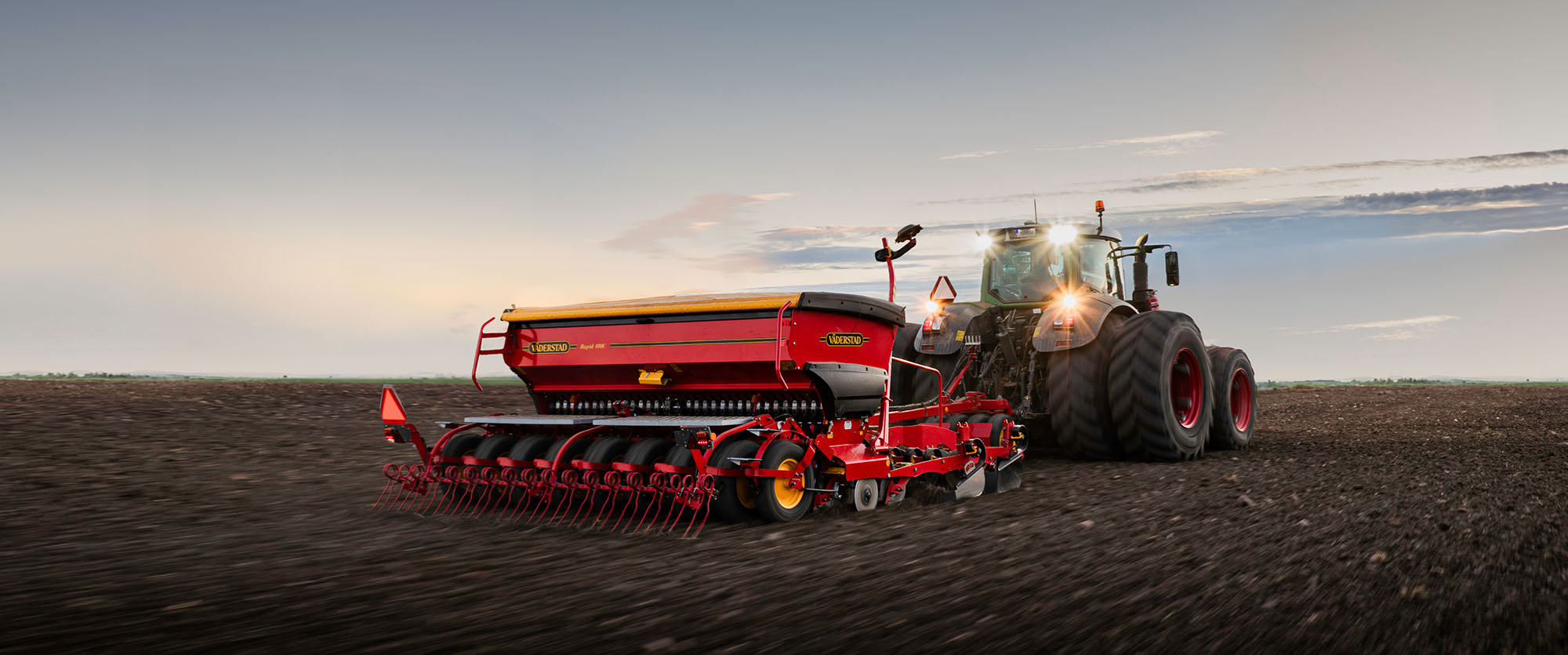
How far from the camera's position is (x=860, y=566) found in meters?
4.88

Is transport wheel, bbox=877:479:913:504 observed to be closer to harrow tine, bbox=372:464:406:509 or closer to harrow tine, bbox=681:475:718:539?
harrow tine, bbox=681:475:718:539

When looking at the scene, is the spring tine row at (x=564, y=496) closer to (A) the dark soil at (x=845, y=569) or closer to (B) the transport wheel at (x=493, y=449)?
(B) the transport wheel at (x=493, y=449)

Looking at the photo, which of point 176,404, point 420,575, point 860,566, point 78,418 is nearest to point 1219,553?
point 860,566

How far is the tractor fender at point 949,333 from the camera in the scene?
10.5 meters

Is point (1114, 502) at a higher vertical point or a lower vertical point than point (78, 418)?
lower

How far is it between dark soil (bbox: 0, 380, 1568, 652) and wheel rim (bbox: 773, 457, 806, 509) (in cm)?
16

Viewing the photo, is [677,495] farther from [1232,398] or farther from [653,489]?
[1232,398]

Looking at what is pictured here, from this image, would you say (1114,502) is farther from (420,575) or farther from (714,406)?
(420,575)

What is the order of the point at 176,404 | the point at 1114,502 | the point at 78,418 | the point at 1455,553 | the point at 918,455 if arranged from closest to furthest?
the point at 1455,553 → the point at 1114,502 → the point at 918,455 → the point at 78,418 → the point at 176,404

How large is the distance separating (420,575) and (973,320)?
7.11 meters

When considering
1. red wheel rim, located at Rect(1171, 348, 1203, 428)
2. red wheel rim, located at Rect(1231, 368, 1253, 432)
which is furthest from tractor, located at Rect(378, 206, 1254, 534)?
red wheel rim, located at Rect(1231, 368, 1253, 432)

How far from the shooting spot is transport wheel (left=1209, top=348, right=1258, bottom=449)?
1130 cm

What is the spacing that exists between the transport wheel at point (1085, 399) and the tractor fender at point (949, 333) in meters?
1.12

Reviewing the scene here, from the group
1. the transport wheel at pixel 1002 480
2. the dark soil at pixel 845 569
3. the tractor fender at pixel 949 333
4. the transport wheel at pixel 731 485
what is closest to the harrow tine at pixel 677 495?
the transport wheel at pixel 731 485
